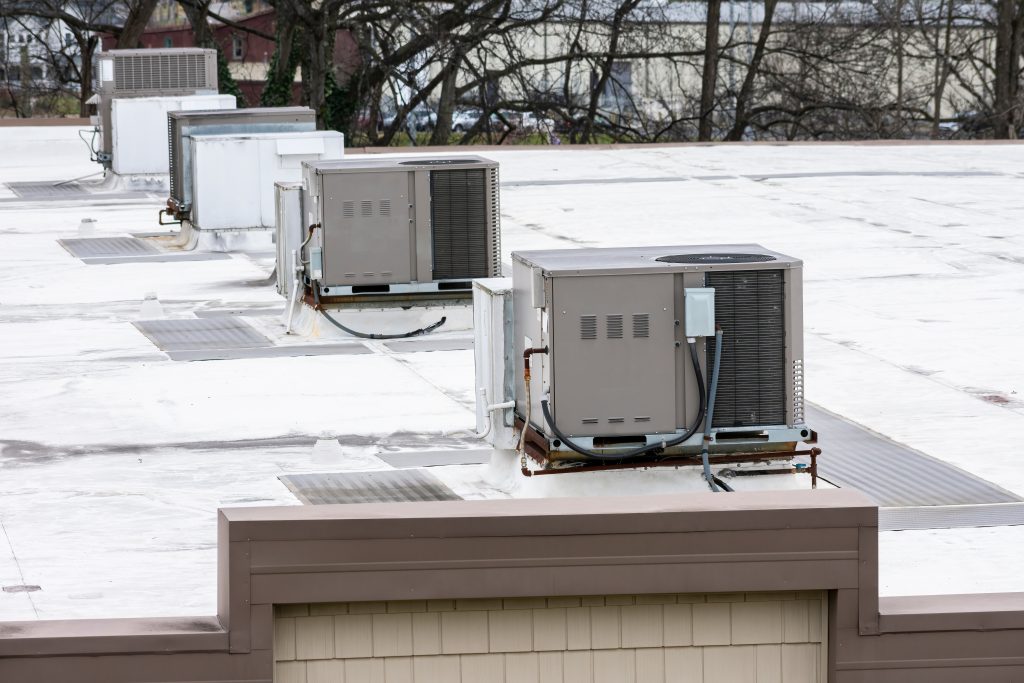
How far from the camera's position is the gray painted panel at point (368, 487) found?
358 inches

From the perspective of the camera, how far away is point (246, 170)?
63.4 ft

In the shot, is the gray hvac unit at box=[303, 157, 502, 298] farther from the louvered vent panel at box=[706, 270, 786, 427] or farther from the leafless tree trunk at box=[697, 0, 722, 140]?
the leafless tree trunk at box=[697, 0, 722, 140]

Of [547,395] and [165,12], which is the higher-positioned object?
[165,12]

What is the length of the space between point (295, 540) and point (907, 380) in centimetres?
735

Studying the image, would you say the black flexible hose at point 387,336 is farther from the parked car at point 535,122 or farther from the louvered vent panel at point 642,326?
the parked car at point 535,122

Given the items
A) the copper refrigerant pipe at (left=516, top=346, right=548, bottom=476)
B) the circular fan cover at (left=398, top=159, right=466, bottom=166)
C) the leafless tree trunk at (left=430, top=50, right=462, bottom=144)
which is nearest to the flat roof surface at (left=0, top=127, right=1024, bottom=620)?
the copper refrigerant pipe at (left=516, top=346, right=548, bottom=476)

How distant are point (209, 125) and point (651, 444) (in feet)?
43.4

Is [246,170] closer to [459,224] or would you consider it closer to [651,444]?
[459,224]

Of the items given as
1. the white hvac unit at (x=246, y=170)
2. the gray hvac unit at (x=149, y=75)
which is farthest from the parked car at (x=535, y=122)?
the white hvac unit at (x=246, y=170)

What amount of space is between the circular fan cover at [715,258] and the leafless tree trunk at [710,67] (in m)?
38.3

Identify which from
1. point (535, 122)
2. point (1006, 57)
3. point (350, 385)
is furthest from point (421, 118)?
point (350, 385)

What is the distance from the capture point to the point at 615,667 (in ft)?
20.1

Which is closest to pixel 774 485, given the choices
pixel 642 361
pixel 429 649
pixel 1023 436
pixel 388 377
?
pixel 642 361

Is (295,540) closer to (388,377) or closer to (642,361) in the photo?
(642,361)
